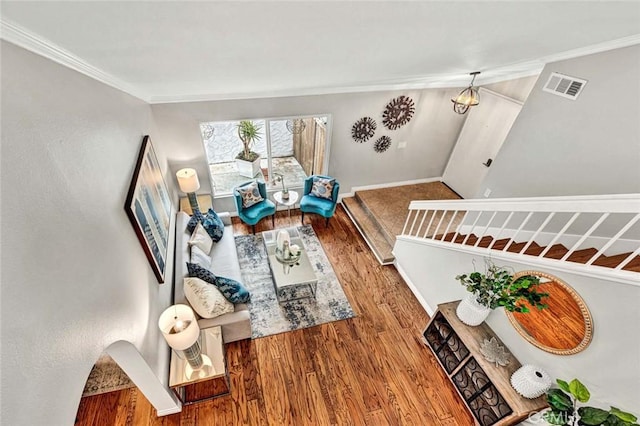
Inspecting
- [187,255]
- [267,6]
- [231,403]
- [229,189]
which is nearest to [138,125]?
[187,255]

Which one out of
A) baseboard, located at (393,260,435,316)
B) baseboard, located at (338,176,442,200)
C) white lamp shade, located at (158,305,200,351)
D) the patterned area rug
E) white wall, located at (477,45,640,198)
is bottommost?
the patterned area rug

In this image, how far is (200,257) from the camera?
3480 millimetres

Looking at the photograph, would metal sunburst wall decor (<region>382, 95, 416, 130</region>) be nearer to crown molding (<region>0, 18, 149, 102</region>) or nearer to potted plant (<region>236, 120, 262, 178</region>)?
potted plant (<region>236, 120, 262, 178</region>)

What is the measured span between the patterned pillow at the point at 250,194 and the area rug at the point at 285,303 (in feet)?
2.35

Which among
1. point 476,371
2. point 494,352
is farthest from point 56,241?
point 476,371

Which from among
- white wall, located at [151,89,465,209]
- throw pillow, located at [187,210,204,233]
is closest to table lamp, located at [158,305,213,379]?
throw pillow, located at [187,210,204,233]

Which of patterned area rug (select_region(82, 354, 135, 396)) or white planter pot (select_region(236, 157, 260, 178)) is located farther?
white planter pot (select_region(236, 157, 260, 178))

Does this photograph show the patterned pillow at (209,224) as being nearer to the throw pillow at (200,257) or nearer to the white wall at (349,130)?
the throw pillow at (200,257)

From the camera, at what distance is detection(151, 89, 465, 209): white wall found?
4.25m

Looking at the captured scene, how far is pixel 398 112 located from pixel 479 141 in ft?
5.15

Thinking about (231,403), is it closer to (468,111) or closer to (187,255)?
(187,255)

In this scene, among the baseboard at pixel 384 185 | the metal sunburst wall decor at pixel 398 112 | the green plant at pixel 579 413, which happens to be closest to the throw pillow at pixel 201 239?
the baseboard at pixel 384 185

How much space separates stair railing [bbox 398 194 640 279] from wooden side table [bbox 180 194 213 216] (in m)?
3.13

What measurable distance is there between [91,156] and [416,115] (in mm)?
4865
